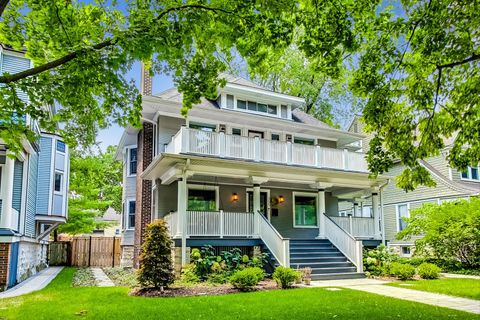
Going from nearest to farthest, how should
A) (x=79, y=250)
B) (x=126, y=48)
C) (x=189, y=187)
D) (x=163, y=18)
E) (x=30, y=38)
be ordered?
1. (x=126, y=48)
2. (x=163, y=18)
3. (x=30, y=38)
4. (x=189, y=187)
5. (x=79, y=250)

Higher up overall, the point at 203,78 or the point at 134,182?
the point at 203,78

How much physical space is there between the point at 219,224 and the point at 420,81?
8.22 meters

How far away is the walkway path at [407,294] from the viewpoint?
8.83 meters

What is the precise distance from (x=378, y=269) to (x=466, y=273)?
3769 millimetres

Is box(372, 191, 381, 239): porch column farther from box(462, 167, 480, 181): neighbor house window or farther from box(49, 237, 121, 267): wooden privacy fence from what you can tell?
box(49, 237, 121, 267): wooden privacy fence

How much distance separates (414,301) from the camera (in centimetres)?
927

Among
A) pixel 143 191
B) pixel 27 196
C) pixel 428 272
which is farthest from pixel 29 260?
pixel 428 272

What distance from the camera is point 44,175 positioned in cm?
1845

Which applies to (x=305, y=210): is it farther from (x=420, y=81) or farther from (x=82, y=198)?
(x=82, y=198)

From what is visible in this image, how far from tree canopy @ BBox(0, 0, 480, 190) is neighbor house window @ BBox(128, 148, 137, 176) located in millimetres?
9747

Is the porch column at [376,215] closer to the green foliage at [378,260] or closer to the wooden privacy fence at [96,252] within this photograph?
the green foliage at [378,260]

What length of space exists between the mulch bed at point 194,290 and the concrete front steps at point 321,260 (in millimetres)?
2367

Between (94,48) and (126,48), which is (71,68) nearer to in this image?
(94,48)

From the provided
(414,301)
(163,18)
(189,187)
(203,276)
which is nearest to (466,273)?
(414,301)
